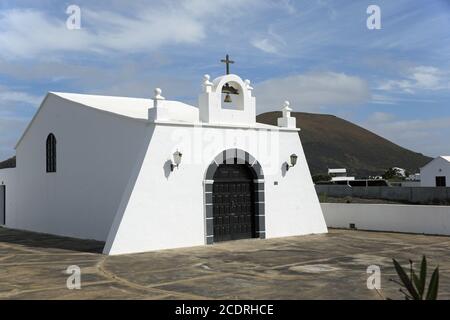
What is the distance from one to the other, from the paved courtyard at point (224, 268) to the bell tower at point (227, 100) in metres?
3.91

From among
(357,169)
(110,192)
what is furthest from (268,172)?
(357,169)

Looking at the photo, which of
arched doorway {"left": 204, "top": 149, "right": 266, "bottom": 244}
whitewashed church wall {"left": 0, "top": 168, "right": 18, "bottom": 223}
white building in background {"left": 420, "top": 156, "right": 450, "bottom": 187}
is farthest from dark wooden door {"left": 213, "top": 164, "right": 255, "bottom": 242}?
white building in background {"left": 420, "top": 156, "right": 450, "bottom": 187}

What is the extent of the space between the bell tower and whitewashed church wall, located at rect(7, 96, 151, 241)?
2.29 metres

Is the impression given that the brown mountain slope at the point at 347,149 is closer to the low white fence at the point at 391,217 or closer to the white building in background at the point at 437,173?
the white building in background at the point at 437,173

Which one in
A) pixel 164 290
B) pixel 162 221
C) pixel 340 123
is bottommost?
pixel 164 290

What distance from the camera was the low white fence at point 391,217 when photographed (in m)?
16.6

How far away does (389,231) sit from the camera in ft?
58.2

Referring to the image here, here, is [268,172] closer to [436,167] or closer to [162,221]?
[162,221]

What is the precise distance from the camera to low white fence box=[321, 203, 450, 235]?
16.6m

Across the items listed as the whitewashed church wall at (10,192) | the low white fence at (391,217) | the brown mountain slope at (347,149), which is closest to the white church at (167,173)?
the low white fence at (391,217)

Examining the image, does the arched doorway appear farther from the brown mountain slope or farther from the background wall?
the brown mountain slope

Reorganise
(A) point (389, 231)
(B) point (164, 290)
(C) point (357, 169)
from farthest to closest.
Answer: (C) point (357, 169)
(A) point (389, 231)
(B) point (164, 290)

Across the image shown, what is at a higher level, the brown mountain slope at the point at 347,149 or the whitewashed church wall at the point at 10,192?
the brown mountain slope at the point at 347,149
